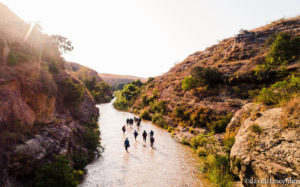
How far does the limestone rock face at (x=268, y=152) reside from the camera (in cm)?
635

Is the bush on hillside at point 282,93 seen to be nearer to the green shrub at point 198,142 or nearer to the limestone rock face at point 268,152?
the limestone rock face at point 268,152

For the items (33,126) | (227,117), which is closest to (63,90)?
(33,126)

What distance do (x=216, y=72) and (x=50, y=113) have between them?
79.5ft

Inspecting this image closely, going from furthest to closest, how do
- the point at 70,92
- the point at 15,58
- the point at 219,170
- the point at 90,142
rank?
1. the point at 70,92
2. the point at 90,142
3. the point at 219,170
4. the point at 15,58

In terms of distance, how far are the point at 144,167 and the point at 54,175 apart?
6.46 m

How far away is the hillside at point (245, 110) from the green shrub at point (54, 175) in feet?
28.4

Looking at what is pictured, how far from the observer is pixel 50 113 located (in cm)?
1169

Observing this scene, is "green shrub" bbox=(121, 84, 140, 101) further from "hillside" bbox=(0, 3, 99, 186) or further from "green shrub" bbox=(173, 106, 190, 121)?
"hillside" bbox=(0, 3, 99, 186)

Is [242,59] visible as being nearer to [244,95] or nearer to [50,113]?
[244,95]

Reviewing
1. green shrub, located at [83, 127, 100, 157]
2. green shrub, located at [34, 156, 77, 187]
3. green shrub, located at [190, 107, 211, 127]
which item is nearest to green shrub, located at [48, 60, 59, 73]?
green shrub, located at [83, 127, 100, 157]

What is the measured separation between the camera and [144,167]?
1183cm

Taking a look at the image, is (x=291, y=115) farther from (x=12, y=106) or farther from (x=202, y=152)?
(x=12, y=106)

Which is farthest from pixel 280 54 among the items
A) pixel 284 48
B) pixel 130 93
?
pixel 130 93

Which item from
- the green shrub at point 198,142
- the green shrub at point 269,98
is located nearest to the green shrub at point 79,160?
the green shrub at point 198,142
